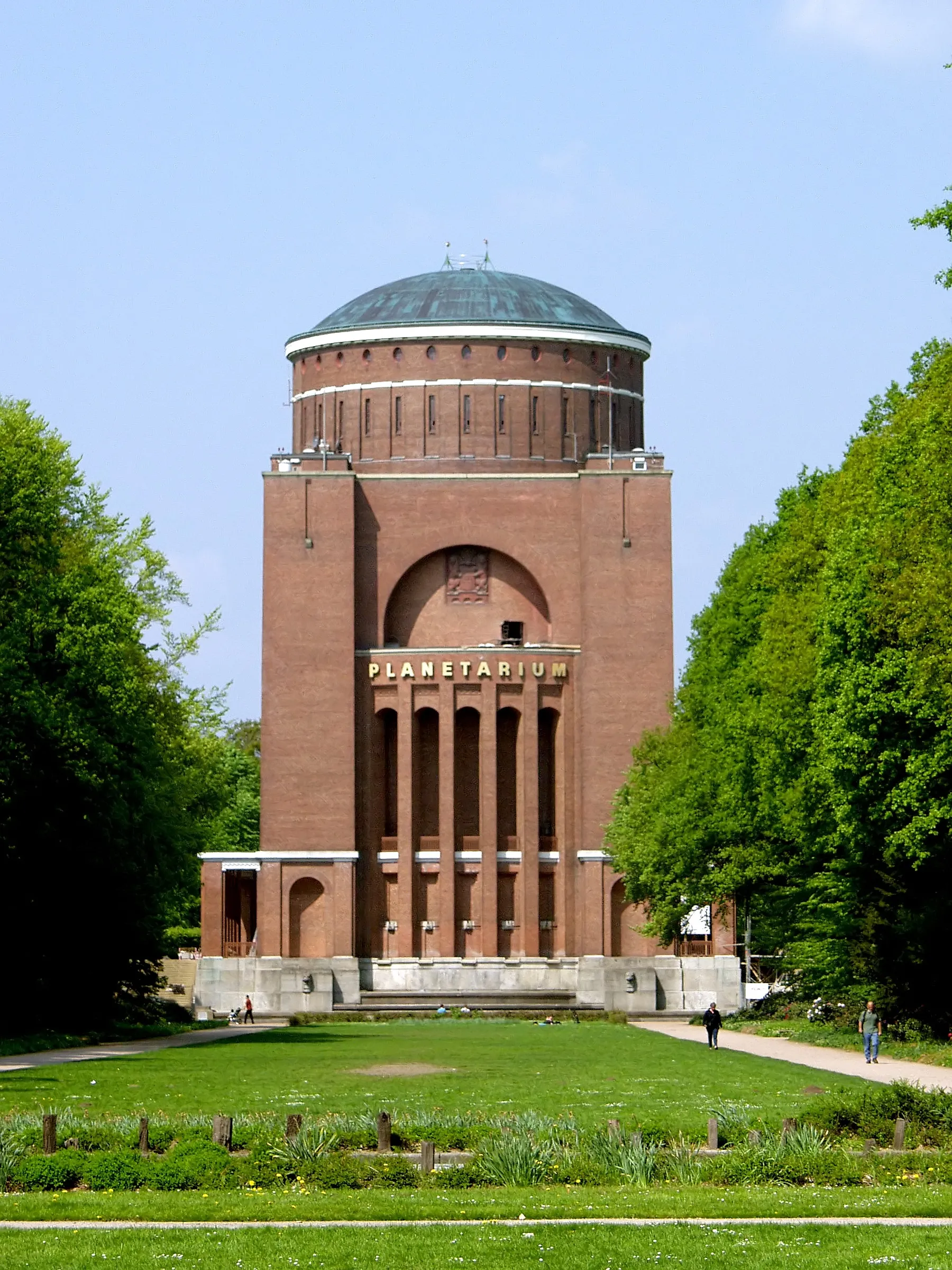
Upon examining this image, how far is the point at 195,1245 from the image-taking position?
17.3 metres

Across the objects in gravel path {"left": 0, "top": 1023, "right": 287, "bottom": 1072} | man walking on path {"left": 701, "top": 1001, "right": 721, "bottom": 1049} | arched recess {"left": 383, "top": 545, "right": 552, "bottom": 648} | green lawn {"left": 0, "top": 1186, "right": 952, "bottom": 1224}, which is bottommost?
green lawn {"left": 0, "top": 1186, "right": 952, "bottom": 1224}

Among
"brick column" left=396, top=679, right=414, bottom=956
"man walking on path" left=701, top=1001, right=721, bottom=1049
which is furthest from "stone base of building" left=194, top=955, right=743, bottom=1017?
"man walking on path" left=701, top=1001, right=721, bottom=1049

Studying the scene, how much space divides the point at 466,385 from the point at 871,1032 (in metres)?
45.5

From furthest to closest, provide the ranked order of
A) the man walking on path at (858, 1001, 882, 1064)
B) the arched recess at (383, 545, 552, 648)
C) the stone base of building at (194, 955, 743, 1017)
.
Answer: the arched recess at (383, 545, 552, 648)
the stone base of building at (194, 955, 743, 1017)
the man walking on path at (858, 1001, 882, 1064)

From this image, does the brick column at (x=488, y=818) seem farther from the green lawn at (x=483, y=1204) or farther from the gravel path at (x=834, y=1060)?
the green lawn at (x=483, y=1204)

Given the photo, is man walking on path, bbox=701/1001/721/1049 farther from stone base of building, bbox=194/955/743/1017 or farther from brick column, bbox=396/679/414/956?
brick column, bbox=396/679/414/956

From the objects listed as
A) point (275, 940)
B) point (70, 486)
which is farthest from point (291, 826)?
point (70, 486)

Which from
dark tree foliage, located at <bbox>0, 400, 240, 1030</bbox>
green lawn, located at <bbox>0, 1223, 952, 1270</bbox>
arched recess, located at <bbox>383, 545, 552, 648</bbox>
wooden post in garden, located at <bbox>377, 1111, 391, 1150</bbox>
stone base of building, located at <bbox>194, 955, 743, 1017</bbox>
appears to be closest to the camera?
green lawn, located at <bbox>0, 1223, 952, 1270</bbox>

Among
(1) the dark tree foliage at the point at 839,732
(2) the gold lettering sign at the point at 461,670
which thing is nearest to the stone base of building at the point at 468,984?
(2) the gold lettering sign at the point at 461,670

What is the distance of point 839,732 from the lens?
131 feet

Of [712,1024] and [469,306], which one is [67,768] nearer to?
[712,1024]

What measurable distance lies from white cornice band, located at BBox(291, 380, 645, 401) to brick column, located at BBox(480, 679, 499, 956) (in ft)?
37.4

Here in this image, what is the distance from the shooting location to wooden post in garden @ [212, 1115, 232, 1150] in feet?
72.3

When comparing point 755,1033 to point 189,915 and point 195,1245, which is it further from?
point 189,915
